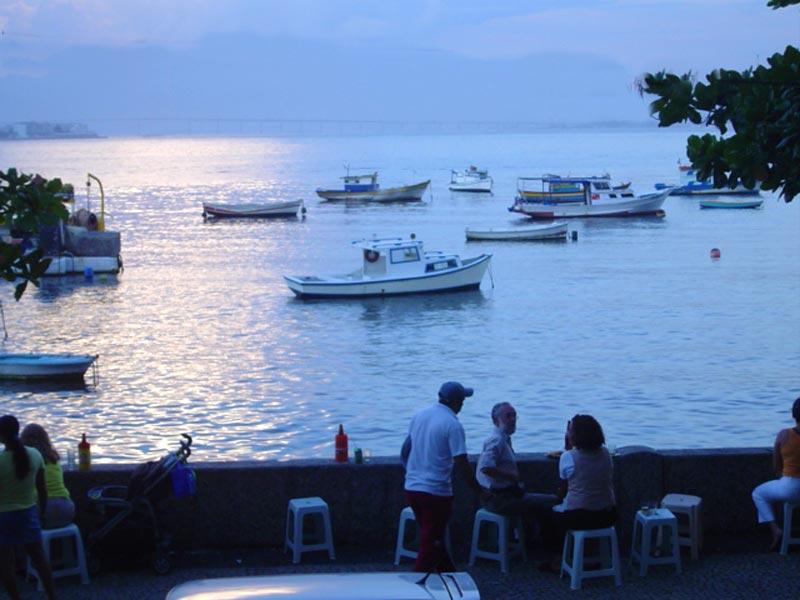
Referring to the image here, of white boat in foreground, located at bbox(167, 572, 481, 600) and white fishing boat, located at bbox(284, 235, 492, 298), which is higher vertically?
white boat in foreground, located at bbox(167, 572, 481, 600)

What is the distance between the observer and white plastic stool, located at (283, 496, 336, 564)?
943cm

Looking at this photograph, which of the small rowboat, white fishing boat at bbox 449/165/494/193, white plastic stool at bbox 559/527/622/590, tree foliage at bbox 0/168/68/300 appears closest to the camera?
tree foliage at bbox 0/168/68/300

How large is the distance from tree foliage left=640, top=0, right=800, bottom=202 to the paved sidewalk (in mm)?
2929

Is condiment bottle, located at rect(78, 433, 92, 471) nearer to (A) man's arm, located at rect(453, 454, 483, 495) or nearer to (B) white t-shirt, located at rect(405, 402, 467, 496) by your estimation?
(B) white t-shirt, located at rect(405, 402, 467, 496)

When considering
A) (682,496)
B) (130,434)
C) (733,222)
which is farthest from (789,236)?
(682,496)

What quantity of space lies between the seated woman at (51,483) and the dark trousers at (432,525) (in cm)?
249

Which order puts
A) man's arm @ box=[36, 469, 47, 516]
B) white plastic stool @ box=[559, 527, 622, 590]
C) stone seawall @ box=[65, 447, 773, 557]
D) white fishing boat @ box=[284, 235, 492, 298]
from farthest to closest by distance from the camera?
white fishing boat @ box=[284, 235, 492, 298]
stone seawall @ box=[65, 447, 773, 557]
white plastic stool @ box=[559, 527, 622, 590]
man's arm @ box=[36, 469, 47, 516]

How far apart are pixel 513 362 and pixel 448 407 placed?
31.1 meters

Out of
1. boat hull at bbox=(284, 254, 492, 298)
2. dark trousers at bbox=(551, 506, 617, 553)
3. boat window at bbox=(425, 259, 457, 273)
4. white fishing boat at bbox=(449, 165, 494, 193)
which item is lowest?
boat hull at bbox=(284, 254, 492, 298)

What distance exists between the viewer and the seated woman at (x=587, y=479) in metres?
8.93

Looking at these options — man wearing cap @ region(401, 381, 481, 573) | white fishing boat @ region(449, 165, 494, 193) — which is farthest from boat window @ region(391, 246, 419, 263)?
white fishing boat @ region(449, 165, 494, 193)

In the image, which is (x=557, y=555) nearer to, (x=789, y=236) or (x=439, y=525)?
(x=439, y=525)

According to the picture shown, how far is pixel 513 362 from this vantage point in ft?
130

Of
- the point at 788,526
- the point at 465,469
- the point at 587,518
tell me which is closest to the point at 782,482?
the point at 788,526
